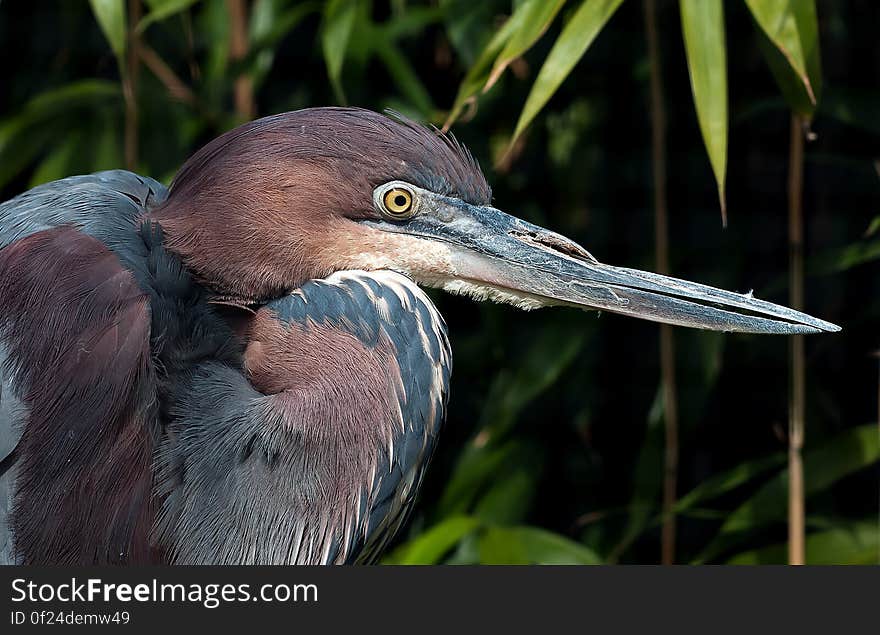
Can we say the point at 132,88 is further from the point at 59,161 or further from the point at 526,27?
the point at 526,27

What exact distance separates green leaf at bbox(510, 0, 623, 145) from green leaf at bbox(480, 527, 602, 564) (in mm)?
708

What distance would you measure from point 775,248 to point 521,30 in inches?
36.5

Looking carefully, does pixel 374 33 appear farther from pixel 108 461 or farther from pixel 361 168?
pixel 108 461

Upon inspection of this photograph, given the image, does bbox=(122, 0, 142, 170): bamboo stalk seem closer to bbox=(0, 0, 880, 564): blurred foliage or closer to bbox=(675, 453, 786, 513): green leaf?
bbox=(0, 0, 880, 564): blurred foliage

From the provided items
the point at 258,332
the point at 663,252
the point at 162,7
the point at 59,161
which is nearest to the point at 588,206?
the point at 663,252

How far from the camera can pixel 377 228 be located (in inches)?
43.1

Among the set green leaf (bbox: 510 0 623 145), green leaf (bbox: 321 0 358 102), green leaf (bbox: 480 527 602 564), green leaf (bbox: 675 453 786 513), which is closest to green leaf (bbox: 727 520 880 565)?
green leaf (bbox: 675 453 786 513)

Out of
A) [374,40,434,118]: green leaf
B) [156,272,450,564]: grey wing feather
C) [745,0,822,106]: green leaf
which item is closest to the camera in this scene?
[156,272,450,564]: grey wing feather

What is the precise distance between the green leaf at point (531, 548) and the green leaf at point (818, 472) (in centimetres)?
26

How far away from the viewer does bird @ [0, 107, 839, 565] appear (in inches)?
40.8

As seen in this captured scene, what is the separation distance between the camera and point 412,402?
3.53ft

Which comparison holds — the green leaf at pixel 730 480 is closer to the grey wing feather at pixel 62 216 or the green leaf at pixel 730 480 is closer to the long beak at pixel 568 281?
the long beak at pixel 568 281

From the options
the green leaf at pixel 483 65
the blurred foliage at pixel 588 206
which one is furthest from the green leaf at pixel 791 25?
the blurred foliage at pixel 588 206

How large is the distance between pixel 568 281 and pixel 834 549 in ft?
3.05
